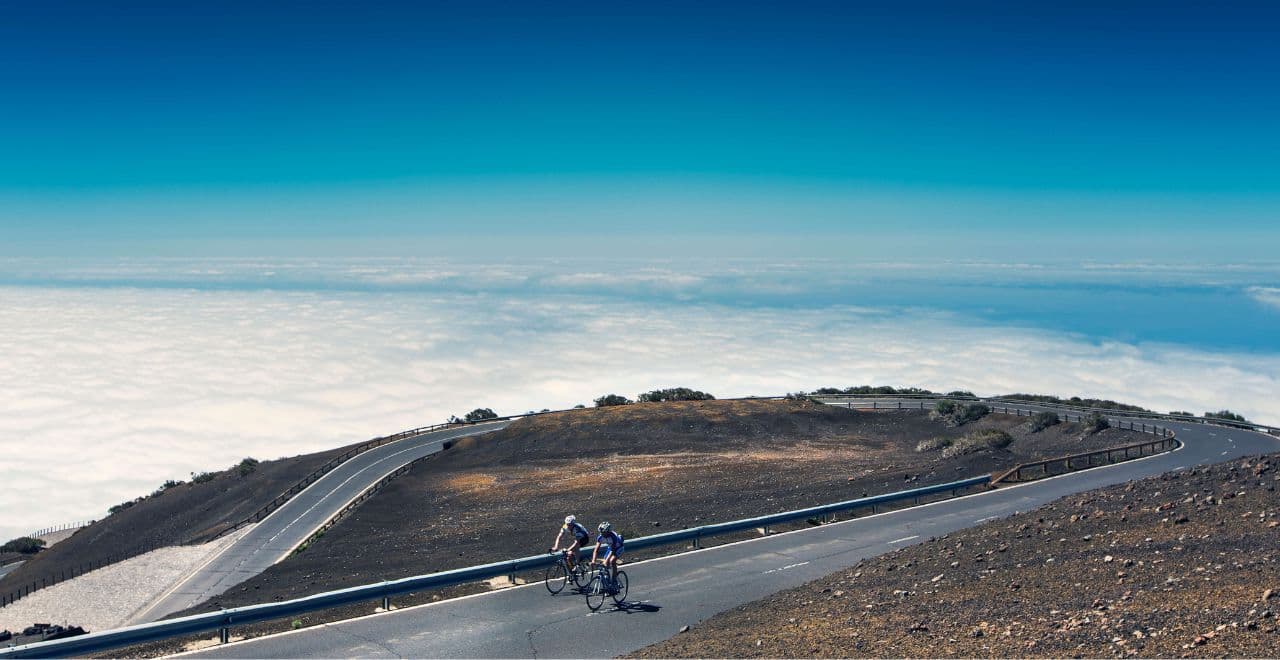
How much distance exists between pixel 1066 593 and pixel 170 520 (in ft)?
134

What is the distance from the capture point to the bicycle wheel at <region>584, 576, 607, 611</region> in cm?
1356

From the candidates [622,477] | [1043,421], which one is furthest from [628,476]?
[1043,421]

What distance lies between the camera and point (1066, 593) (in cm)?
1134

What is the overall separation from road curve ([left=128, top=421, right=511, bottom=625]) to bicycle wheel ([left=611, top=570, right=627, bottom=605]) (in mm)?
14858

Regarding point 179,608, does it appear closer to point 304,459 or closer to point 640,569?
point 640,569

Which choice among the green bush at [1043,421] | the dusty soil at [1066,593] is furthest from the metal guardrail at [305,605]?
the green bush at [1043,421]

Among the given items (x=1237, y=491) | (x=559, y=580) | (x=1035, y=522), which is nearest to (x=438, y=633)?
(x=559, y=580)

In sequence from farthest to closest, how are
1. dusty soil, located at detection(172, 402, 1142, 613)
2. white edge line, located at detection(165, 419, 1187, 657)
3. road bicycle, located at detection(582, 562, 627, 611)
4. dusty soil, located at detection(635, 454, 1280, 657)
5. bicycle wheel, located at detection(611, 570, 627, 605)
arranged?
dusty soil, located at detection(172, 402, 1142, 613), bicycle wheel, located at detection(611, 570, 627, 605), road bicycle, located at detection(582, 562, 627, 611), white edge line, located at detection(165, 419, 1187, 657), dusty soil, located at detection(635, 454, 1280, 657)

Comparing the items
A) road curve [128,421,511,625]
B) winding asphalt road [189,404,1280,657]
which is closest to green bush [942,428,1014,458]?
winding asphalt road [189,404,1280,657]

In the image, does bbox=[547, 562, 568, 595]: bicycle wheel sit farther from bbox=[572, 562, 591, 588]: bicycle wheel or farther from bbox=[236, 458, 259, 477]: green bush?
bbox=[236, 458, 259, 477]: green bush

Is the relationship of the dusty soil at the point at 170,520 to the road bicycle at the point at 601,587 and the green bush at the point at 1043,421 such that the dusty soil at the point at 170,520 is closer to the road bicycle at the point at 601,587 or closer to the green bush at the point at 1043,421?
the road bicycle at the point at 601,587

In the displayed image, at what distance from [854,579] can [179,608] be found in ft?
62.6

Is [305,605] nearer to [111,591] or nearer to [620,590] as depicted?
[620,590]

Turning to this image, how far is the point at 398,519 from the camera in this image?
102 feet
